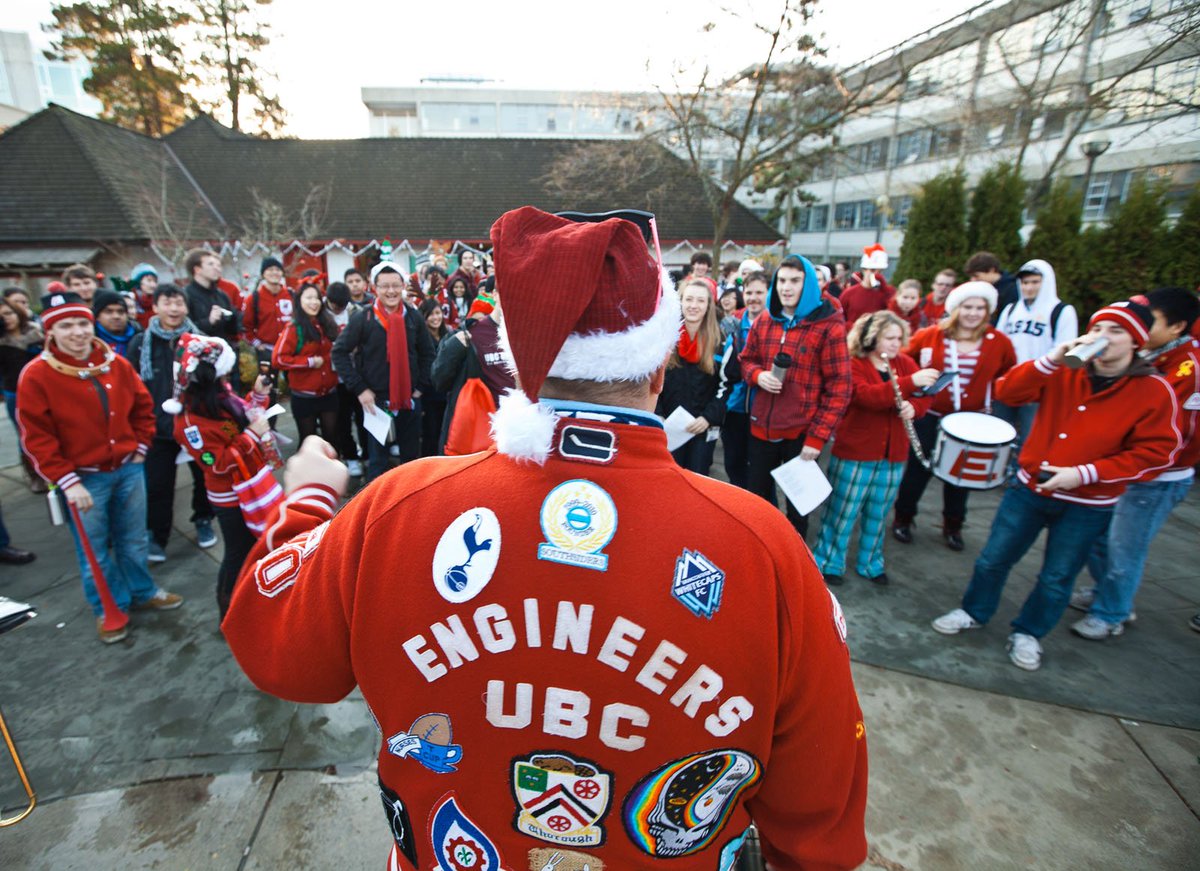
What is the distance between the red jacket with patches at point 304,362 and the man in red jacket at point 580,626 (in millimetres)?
4890

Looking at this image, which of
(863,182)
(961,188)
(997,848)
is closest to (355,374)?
(997,848)

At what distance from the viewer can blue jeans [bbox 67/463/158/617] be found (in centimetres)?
356

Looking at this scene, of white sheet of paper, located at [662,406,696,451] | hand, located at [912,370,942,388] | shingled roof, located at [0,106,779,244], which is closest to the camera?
hand, located at [912,370,942,388]

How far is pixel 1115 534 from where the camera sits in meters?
3.67

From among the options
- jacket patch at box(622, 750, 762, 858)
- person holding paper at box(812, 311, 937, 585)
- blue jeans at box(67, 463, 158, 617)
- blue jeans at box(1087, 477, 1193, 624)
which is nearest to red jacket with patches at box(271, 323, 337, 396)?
blue jeans at box(67, 463, 158, 617)

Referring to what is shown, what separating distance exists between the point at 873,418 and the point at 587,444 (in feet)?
12.2

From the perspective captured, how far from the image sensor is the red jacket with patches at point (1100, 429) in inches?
117

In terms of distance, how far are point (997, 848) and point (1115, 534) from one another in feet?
7.54

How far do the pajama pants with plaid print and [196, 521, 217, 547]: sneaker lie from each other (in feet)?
16.0

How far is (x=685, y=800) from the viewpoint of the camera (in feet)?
3.49

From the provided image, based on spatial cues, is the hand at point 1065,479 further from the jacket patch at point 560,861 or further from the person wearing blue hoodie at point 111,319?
the person wearing blue hoodie at point 111,319

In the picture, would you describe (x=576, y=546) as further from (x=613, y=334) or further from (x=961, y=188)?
(x=961, y=188)

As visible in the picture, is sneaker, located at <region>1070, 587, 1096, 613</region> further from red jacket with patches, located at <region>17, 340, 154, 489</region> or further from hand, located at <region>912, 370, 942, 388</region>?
red jacket with patches, located at <region>17, 340, 154, 489</region>

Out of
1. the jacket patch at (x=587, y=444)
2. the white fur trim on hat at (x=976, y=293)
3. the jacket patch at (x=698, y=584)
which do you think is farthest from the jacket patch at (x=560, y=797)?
the white fur trim on hat at (x=976, y=293)
